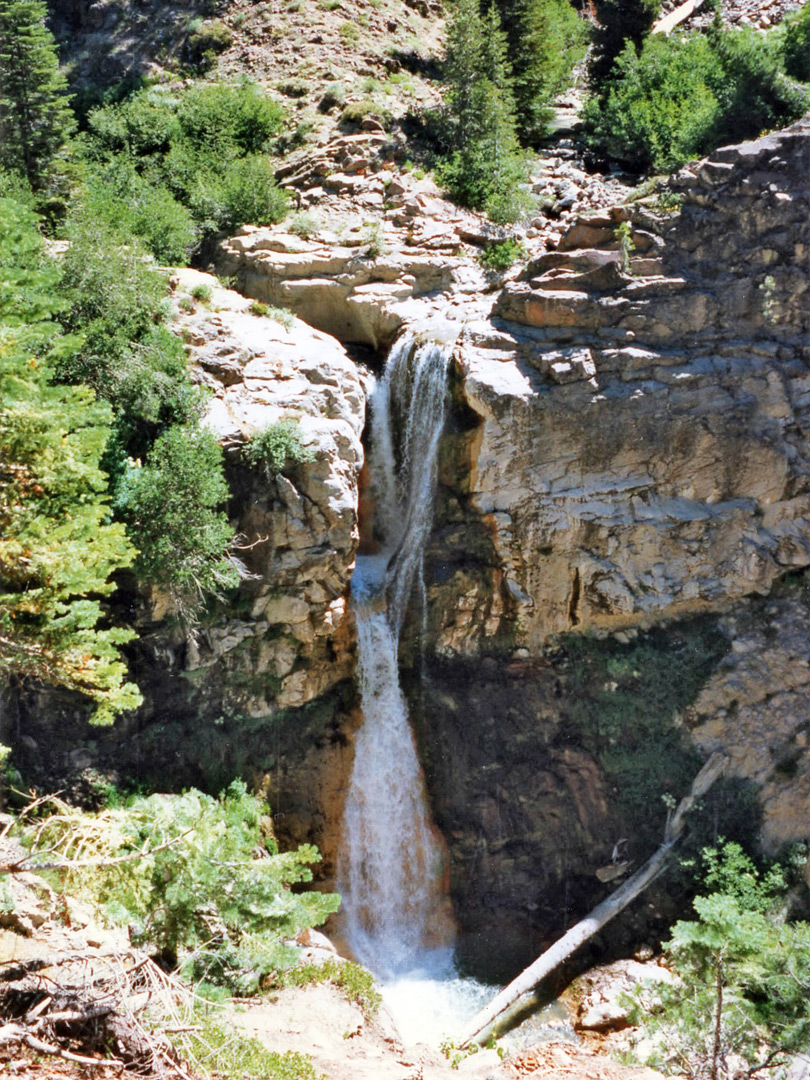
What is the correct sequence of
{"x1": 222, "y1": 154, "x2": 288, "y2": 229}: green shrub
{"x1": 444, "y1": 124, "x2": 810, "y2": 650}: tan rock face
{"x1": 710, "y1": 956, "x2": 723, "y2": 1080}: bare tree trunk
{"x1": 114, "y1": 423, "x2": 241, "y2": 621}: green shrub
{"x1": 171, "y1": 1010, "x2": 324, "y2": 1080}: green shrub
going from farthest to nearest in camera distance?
{"x1": 222, "y1": 154, "x2": 288, "y2": 229}: green shrub < {"x1": 444, "y1": 124, "x2": 810, "y2": 650}: tan rock face < {"x1": 114, "y1": 423, "x2": 241, "y2": 621}: green shrub < {"x1": 710, "y1": 956, "x2": 723, "y2": 1080}: bare tree trunk < {"x1": 171, "y1": 1010, "x2": 324, "y2": 1080}: green shrub

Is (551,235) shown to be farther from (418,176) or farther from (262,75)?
(262,75)

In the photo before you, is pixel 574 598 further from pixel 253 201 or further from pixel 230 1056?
pixel 253 201

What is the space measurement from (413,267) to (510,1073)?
639 inches

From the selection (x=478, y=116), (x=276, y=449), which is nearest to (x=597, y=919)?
(x=276, y=449)

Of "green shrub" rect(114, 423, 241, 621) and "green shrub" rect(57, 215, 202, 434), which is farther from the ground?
"green shrub" rect(57, 215, 202, 434)

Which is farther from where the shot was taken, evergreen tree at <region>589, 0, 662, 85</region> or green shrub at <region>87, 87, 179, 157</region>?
evergreen tree at <region>589, 0, 662, 85</region>

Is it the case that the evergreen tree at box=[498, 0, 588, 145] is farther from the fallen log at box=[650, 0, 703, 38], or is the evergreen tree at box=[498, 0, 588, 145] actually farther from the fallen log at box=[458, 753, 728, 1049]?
the fallen log at box=[458, 753, 728, 1049]

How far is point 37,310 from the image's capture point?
1073 centimetres

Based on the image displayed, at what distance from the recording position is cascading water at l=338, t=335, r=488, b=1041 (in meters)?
17.9

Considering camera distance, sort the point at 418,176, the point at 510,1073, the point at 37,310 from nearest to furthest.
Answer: the point at 37,310
the point at 510,1073
the point at 418,176

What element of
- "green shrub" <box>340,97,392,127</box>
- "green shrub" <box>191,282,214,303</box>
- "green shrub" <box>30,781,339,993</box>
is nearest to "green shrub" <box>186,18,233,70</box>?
"green shrub" <box>340,97,392,127</box>

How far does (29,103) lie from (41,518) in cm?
1584

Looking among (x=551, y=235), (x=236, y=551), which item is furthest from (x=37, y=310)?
(x=551, y=235)

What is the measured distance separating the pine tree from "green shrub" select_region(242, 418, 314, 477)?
993 cm
